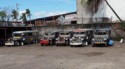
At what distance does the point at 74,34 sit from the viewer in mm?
42625

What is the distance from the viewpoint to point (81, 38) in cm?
4109

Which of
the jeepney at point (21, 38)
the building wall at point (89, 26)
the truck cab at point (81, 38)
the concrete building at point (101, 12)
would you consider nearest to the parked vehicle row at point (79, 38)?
the truck cab at point (81, 38)

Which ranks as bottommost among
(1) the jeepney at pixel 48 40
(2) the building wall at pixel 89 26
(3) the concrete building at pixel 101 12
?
(1) the jeepney at pixel 48 40

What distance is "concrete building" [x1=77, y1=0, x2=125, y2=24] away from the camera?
5330 centimetres

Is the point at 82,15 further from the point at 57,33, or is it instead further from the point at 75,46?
the point at 75,46

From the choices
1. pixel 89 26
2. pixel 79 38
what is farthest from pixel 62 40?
pixel 89 26

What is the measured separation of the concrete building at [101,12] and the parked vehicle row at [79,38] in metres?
8.64

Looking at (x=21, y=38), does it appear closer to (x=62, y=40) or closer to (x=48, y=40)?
(x=48, y=40)

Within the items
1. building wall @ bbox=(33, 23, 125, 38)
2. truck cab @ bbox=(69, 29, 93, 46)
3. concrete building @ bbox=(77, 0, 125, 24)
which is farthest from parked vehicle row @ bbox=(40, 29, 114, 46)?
concrete building @ bbox=(77, 0, 125, 24)

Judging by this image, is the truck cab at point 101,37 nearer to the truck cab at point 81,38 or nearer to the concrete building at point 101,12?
the truck cab at point 81,38

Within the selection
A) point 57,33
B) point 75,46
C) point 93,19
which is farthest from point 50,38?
point 93,19

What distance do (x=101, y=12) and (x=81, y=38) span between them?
14891 millimetres

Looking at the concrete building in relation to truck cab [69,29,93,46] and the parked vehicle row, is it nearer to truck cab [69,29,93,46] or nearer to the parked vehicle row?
the parked vehicle row

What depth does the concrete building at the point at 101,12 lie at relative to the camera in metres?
53.3
